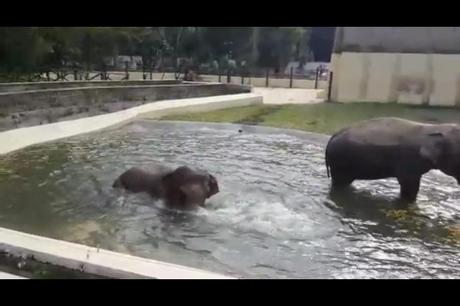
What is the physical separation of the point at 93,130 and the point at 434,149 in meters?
10.8

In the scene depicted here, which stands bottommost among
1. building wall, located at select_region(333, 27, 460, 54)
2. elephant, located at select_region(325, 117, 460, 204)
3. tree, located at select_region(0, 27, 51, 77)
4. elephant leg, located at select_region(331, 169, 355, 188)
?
elephant leg, located at select_region(331, 169, 355, 188)

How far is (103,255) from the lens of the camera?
5.50 metres

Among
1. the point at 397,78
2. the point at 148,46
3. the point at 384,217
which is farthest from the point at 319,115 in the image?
the point at 148,46

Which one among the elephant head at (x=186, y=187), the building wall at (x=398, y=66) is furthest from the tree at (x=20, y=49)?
the building wall at (x=398, y=66)

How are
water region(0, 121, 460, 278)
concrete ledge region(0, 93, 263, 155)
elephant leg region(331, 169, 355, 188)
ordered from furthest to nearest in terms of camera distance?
concrete ledge region(0, 93, 263, 155), elephant leg region(331, 169, 355, 188), water region(0, 121, 460, 278)

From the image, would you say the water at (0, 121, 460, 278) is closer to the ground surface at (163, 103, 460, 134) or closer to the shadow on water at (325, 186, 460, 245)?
the shadow on water at (325, 186, 460, 245)

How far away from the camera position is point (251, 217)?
8.03 m

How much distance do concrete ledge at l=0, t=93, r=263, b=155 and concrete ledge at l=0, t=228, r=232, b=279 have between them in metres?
7.25

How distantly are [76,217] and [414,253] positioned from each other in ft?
15.4

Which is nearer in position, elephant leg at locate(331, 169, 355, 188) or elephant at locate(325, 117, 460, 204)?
elephant at locate(325, 117, 460, 204)

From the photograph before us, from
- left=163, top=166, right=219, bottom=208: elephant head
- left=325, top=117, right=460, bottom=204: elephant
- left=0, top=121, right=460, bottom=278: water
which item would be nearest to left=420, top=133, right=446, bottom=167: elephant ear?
left=325, top=117, right=460, bottom=204: elephant

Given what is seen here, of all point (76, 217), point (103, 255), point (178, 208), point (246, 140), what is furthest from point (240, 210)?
point (246, 140)

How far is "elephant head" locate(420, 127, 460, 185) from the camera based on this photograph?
892cm
